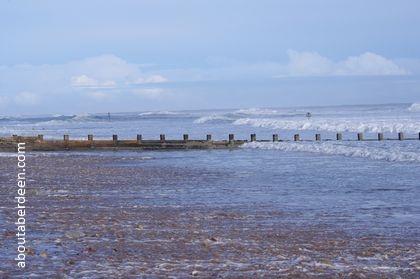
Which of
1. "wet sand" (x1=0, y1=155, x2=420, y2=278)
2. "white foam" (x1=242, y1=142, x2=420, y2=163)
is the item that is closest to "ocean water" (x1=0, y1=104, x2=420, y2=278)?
→ "wet sand" (x1=0, y1=155, x2=420, y2=278)

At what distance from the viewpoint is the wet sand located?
7.45m

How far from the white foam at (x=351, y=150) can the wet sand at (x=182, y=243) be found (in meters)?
12.2

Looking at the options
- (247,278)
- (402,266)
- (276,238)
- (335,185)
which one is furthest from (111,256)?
(335,185)

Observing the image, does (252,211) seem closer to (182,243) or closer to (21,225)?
(182,243)

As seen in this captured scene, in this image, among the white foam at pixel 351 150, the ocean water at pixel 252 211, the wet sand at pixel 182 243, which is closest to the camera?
the wet sand at pixel 182 243

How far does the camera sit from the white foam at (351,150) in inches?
951

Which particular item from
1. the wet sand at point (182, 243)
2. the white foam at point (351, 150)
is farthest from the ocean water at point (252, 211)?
the white foam at point (351, 150)

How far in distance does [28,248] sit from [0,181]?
10663 mm

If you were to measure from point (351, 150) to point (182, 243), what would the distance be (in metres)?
20.3

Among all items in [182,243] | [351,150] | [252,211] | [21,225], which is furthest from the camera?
[351,150]

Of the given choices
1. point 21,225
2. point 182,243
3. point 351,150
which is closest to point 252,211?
point 182,243

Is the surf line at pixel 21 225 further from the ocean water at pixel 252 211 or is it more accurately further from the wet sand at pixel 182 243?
the ocean water at pixel 252 211

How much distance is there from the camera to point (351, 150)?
28.3 meters

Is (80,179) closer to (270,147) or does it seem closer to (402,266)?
(402,266)
